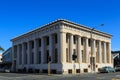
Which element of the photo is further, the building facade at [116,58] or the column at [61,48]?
the building facade at [116,58]

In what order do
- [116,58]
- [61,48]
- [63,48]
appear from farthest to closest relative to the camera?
[116,58] → [63,48] → [61,48]

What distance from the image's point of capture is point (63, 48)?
5634 cm

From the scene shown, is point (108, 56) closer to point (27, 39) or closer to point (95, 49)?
point (95, 49)

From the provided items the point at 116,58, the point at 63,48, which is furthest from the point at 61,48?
the point at 116,58

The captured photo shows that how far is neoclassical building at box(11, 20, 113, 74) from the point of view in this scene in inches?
2238

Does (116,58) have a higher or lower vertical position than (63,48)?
lower

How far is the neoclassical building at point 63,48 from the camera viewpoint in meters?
56.8

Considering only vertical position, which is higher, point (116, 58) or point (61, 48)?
point (61, 48)

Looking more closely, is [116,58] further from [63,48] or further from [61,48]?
[61,48]

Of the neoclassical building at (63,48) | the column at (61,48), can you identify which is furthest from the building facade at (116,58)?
the column at (61,48)

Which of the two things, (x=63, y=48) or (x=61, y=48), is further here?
(x=63, y=48)

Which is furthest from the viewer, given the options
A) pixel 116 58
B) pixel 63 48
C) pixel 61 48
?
pixel 116 58

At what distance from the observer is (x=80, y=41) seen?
63000 millimetres

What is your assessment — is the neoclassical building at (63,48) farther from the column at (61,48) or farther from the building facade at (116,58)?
the building facade at (116,58)
